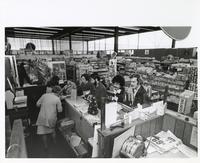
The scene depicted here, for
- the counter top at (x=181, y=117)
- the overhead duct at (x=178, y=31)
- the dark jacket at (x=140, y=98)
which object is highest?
the overhead duct at (x=178, y=31)

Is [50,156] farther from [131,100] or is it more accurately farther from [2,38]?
[2,38]

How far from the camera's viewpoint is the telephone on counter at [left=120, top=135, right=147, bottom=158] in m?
1.53

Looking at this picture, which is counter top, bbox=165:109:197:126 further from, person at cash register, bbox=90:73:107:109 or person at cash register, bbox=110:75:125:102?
person at cash register, bbox=90:73:107:109

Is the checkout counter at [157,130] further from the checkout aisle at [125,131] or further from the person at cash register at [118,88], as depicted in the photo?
the person at cash register at [118,88]

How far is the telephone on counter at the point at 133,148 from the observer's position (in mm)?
1533

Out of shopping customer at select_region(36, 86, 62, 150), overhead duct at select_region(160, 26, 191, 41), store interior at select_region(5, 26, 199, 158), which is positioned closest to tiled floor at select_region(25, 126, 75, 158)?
store interior at select_region(5, 26, 199, 158)

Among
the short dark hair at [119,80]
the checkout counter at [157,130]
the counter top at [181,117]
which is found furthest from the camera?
the short dark hair at [119,80]

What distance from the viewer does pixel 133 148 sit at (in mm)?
1537

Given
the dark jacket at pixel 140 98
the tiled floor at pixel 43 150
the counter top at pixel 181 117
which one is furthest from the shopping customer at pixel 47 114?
the counter top at pixel 181 117

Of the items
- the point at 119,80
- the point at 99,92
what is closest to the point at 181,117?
the point at 119,80

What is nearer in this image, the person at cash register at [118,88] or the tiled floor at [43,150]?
the tiled floor at [43,150]
